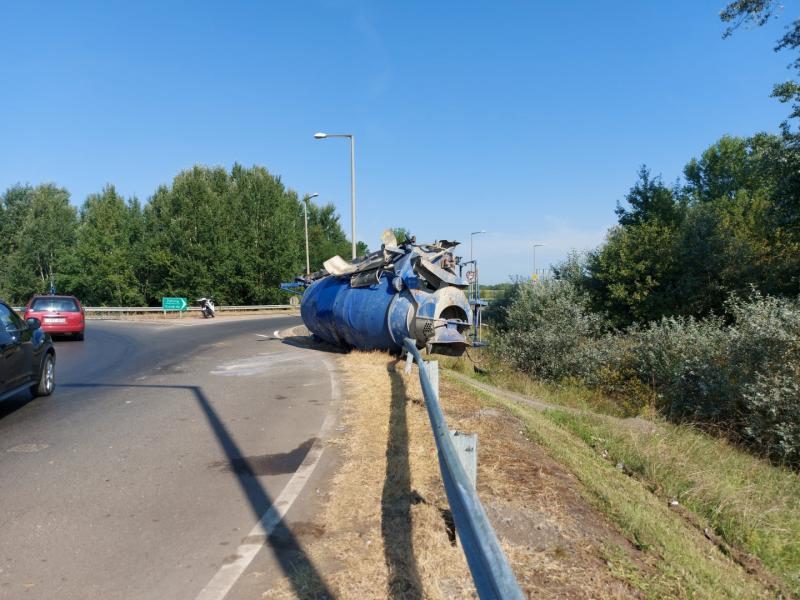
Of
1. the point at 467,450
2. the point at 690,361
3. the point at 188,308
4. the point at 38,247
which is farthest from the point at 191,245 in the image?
the point at 467,450

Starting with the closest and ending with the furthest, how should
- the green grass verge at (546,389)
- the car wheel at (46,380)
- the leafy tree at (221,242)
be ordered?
the car wheel at (46,380) < the green grass verge at (546,389) < the leafy tree at (221,242)

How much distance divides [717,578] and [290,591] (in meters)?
2.70

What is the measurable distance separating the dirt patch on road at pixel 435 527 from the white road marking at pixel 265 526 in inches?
10.7

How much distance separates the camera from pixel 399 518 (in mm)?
4336

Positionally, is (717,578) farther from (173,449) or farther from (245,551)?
(173,449)

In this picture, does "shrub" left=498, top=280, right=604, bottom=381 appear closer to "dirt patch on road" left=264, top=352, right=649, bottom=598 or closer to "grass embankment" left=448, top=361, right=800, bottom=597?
"grass embankment" left=448, top=361, right=800, bottom=597

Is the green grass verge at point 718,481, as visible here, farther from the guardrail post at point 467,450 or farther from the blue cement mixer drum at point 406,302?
the blue cement mixer drum at point 406,302

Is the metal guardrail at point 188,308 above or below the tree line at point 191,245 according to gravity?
below

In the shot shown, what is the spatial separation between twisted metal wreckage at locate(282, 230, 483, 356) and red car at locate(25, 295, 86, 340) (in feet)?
35.4

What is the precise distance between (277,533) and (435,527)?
1190 millimetres

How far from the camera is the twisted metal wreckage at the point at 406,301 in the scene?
40.0ft

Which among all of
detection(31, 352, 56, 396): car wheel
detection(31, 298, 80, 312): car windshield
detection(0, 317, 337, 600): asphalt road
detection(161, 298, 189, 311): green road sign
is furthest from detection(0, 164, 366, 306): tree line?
detection(31, 352, 56, 396): car wheel

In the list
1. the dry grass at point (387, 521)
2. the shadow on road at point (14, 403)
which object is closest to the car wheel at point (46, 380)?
the shadow on road at point (14, 403)

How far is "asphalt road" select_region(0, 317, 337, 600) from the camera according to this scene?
366cm
